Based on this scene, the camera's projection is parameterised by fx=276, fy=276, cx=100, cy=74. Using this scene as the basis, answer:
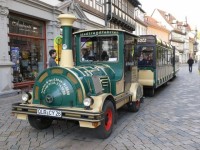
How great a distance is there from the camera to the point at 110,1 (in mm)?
23188

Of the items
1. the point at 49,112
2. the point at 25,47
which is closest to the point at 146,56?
the point at 25,47

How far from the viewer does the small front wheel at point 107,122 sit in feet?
17.8

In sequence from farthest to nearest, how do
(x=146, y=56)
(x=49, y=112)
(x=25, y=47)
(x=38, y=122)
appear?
(x=25, y=47) → (x=146, y=56) → (x=38, y=122) → (x=49, y=112)

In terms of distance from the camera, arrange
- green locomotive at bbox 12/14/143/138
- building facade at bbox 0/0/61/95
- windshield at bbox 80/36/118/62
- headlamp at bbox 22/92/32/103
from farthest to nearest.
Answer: building facade at bbox 0/0/61/95 → windshield at bbox 80/36/118/62 → headlamp at bbox 22/92/32/103 → green locomotive at bbox 12/14/143/138

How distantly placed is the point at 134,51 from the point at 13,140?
4.42m

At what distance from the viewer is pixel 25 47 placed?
1274cm

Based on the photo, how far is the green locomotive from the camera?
5.31 m

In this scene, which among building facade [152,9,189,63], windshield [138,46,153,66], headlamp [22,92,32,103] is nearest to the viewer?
headlamp [22,92,32,103]

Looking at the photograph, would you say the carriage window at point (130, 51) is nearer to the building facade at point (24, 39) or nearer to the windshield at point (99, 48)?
the windshield at point (99, 48)

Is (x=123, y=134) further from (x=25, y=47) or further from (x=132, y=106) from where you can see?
(x=25, y=47)

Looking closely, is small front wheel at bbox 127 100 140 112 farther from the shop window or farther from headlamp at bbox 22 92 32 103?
the shop window

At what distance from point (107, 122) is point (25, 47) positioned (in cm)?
817

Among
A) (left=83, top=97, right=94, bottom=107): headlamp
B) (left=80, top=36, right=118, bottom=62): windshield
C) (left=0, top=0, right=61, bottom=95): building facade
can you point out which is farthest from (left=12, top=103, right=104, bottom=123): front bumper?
(left=0, top=0, right=61, bottom=95): building facade

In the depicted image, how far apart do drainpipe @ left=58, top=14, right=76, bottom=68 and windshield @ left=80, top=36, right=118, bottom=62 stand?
4.11ft
